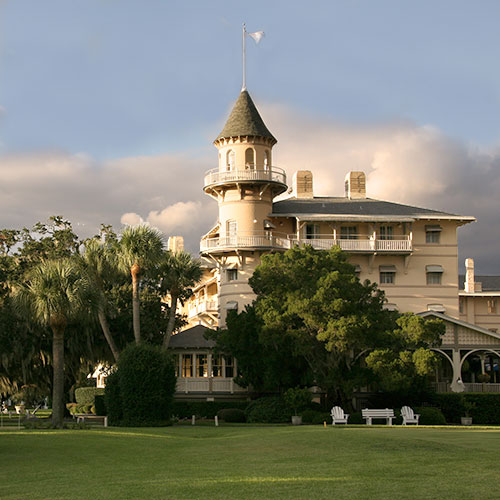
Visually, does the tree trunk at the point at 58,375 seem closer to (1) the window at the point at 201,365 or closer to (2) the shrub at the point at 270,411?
(2) the shrub at the point at 270,411

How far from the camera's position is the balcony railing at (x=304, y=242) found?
5719cm

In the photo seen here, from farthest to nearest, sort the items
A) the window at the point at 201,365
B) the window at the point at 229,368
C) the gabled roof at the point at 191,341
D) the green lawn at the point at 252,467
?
the window at the point at 229,368 < the window at the point at 201,365 < the gabled roof at the point at 191,341 < the green lawn at the point at 252,467

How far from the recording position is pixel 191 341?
53.1m

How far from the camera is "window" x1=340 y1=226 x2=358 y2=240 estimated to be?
60.2 m

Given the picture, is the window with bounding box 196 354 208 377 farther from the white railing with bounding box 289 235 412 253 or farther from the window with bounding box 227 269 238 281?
the white railing with bounding box 289 235 412 253

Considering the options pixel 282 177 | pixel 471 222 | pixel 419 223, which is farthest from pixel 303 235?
pixel 471 222

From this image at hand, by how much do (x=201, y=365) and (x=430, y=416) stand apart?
15509 mm

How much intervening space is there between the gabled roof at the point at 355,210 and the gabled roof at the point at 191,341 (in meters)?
10.4

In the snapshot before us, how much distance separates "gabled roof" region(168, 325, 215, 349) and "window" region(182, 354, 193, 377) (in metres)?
1.04

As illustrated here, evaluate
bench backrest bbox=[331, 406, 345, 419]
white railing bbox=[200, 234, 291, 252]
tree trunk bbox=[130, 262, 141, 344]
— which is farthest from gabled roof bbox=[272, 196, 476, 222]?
bench backrest bbox=[331, 406, 345, 419]

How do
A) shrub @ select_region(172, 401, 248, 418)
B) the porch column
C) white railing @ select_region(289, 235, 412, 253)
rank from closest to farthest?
the porch column
shrub @ select_region(172, 401, 248, 418)
white railing @ select_region(289, 235, 412, 253)

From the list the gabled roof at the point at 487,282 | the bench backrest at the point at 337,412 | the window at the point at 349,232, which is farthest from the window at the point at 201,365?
the gabled roof at the point at 487,282

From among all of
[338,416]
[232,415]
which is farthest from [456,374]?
[232,415]

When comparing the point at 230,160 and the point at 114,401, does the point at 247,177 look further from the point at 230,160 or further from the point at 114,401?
the point at 114,401
